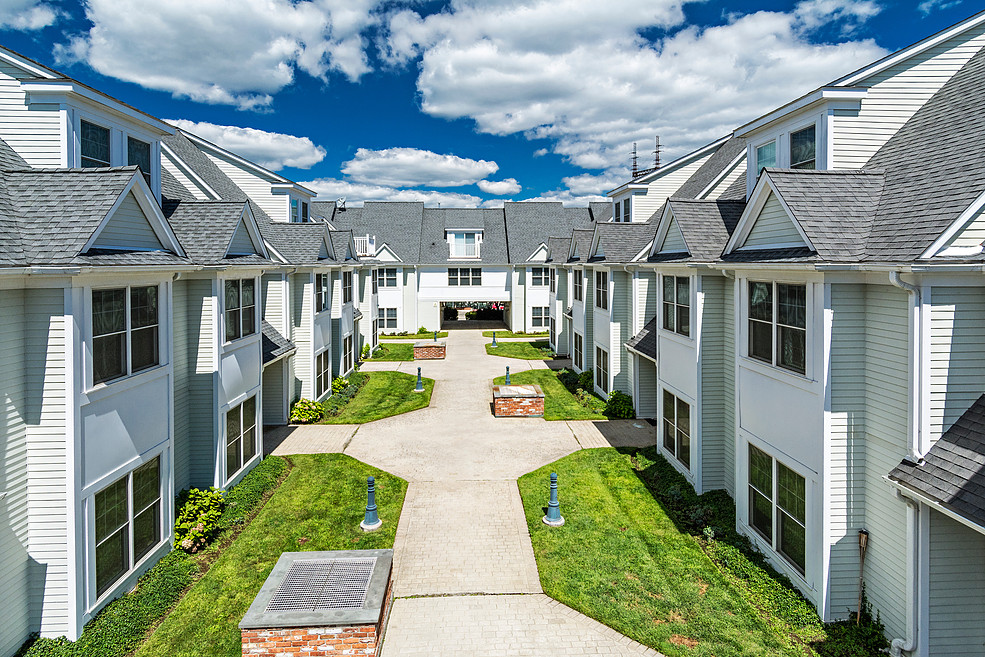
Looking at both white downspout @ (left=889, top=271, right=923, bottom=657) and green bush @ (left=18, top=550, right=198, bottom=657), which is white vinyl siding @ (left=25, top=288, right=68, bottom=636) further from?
white downspout @ (left=889, top=271, right=923, bottom=657)

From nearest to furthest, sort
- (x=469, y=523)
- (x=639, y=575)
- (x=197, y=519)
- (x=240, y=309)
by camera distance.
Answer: (x=639, y=575)
(x=197, y=519)
(x=469, y=523)
(x=240, y=309)

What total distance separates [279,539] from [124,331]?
16.8 feet

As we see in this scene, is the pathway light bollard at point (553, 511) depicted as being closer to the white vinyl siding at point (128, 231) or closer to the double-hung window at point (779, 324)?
the double-hung window at point (779, 324)

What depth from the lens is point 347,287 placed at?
27484mm

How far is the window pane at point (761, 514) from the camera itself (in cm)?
988

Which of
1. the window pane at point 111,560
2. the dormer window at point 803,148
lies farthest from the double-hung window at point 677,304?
the window pane at point 111,560

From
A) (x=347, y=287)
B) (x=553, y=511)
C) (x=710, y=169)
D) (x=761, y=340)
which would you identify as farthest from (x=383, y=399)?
(x=710, y=169)

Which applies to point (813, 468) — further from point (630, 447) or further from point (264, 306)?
point (264, 306)

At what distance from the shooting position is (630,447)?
54.9 feet

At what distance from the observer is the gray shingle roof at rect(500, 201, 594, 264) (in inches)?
1752

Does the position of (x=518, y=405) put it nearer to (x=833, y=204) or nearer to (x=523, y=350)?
(x=833, y=204)

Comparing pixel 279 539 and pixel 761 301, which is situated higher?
pixel 761 301

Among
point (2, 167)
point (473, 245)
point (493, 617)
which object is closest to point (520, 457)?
point (493, 617)

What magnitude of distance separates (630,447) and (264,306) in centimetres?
1289
